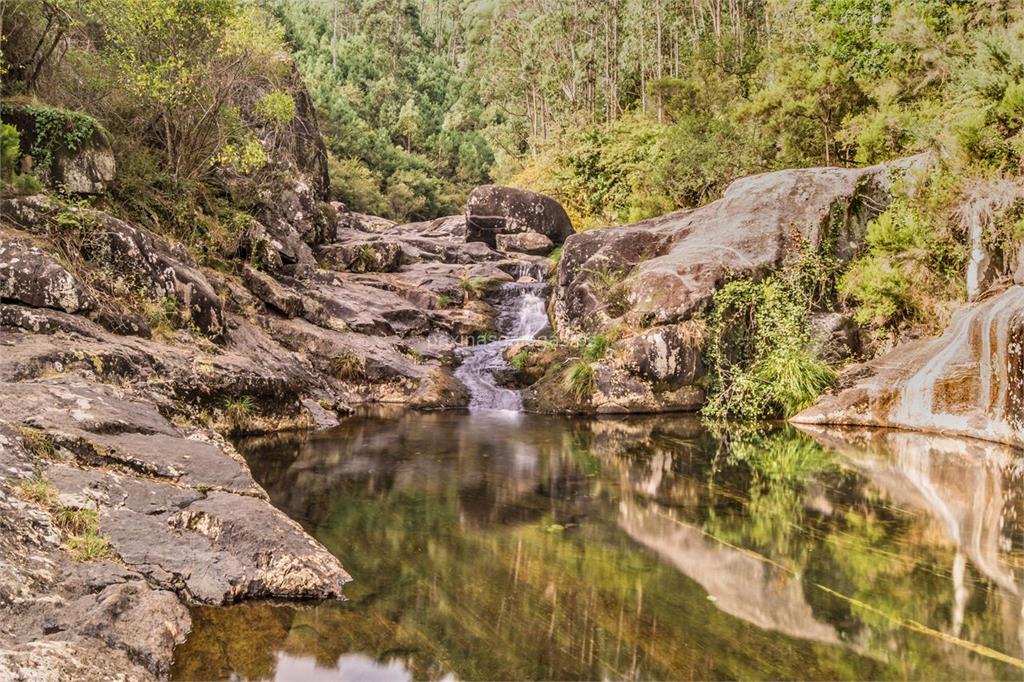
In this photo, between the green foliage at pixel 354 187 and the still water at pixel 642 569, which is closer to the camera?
the still water at pixel 642 569

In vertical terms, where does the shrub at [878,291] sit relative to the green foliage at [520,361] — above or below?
above

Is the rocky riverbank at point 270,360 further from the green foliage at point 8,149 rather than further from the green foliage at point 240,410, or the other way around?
the green foliage at point 8,149

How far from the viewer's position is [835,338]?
12.8 metres

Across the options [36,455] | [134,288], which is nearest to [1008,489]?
[36,455]

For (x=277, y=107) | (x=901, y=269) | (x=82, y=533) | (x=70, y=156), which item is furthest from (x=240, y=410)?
(x=901, y=269)

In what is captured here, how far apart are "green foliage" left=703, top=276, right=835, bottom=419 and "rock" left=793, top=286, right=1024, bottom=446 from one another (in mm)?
541

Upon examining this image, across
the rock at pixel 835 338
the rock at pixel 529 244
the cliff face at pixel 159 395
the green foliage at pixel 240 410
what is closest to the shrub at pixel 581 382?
the cliff face at pixel 159 395

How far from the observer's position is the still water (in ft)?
11.5

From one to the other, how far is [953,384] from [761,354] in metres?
3.38

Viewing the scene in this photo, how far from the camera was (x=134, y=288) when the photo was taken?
981 cm

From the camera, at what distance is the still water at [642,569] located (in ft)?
11.5

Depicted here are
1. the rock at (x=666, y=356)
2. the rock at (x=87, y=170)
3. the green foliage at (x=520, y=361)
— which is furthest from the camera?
the green foliage at (x=520, y=361)

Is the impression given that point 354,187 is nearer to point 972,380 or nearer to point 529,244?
point 529,244

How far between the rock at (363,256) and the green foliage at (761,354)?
11896 mm
